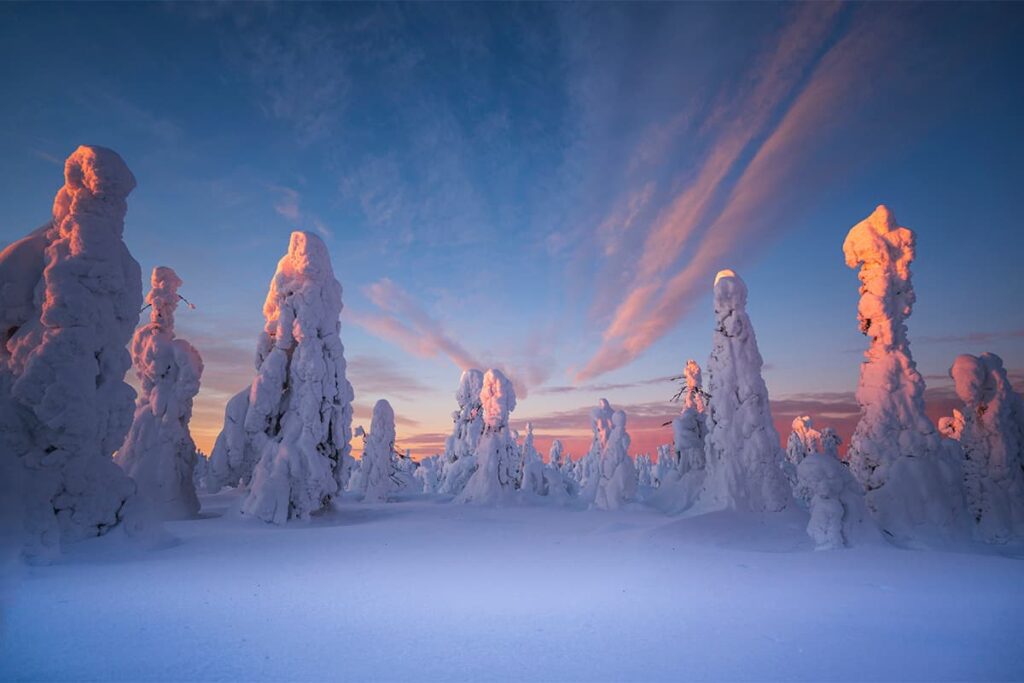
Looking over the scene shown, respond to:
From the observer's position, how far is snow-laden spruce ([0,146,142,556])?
10.1 m

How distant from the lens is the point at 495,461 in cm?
2802

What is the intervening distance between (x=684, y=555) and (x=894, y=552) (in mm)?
4935

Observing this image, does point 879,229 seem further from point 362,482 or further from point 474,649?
point 362,482

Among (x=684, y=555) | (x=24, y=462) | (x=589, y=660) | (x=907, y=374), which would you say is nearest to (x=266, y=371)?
(x=24, y=462)

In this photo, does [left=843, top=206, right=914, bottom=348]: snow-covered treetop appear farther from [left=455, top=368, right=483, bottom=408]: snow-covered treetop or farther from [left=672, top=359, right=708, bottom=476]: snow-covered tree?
[left=455, top=368, right=483, bottom=408]: snow-covered treetop

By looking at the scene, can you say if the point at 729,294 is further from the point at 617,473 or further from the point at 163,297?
the point at 163,297

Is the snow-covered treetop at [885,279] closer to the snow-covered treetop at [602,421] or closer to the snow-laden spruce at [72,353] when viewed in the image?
the snow-covered treetop at [602,421]

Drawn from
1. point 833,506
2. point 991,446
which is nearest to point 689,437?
point 991,446

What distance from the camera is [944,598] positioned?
25.4 feet

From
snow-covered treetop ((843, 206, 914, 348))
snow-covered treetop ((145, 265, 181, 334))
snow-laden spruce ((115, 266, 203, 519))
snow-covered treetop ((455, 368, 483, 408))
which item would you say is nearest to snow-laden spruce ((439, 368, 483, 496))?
snow-covered treetop ((455, 368, 483, 408))

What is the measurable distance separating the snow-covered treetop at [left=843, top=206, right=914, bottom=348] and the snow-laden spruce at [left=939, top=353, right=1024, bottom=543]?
16.2 feet

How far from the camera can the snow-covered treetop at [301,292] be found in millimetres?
20266

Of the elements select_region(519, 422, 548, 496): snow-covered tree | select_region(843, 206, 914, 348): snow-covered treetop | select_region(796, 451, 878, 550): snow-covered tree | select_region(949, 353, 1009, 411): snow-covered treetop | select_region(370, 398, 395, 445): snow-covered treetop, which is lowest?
select_region(519, 422, 548, 496): snow-covered tree

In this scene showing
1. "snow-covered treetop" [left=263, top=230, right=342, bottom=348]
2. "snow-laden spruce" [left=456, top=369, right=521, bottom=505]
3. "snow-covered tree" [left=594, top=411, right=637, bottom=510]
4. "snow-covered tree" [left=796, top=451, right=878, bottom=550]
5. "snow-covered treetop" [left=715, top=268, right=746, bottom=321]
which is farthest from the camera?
"snow-laden spruce" [left=456, top=369, right=521, bottom=505]
